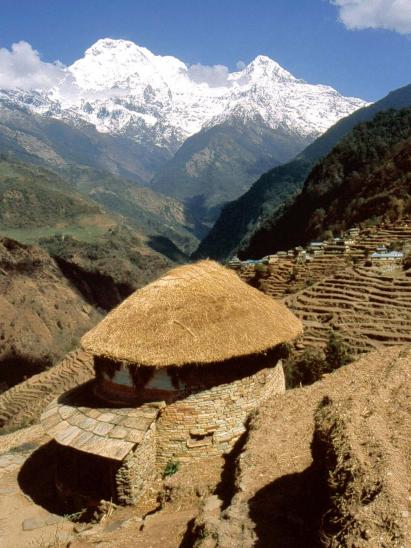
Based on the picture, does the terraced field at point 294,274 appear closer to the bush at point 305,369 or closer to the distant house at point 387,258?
the distant house at point 387,258

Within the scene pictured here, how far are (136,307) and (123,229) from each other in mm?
113358

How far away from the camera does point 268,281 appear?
30.9 metres

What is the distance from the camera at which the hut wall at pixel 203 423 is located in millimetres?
11000

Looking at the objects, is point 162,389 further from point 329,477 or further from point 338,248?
point 338,248

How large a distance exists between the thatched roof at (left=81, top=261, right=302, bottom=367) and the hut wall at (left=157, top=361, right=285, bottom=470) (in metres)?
0.76

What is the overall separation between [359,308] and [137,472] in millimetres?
14514

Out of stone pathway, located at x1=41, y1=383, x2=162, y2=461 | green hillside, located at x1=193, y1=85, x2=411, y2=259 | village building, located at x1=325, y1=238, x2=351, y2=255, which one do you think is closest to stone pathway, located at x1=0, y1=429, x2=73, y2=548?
stone pathway, located at x1=41, y1=383, x2=162, y2=461

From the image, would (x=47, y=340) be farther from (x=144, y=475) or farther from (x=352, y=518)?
(x=352, y=518)

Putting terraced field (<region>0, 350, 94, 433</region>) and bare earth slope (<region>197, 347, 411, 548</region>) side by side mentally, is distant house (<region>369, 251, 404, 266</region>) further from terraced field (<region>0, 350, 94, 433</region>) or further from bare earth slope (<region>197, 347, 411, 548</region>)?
terraced field (<region>0, 350, 94, 433</region>)

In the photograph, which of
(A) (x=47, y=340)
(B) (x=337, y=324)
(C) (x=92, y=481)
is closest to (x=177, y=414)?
(C) (x=92, y=481)

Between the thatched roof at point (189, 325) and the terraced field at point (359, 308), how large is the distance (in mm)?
7622

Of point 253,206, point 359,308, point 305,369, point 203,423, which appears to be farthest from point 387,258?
point 253,206

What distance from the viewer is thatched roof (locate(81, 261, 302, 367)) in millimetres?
10977

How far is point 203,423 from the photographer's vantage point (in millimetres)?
11133
